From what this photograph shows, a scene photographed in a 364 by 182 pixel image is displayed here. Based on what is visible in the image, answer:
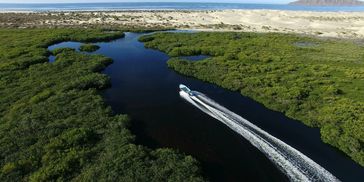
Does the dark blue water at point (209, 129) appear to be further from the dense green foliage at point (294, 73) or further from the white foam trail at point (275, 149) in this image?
the dense green foliage at point (294, 73)

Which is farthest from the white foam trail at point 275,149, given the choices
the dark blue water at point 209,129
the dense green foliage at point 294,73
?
the dense green foliage at point 294,73

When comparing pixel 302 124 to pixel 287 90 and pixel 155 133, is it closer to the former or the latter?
pixel 287 90

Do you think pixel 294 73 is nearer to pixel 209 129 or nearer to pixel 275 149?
pixel 275 149

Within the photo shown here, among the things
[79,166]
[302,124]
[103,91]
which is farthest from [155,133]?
[302,124]

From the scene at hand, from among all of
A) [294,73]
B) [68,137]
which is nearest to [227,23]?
[294,73]

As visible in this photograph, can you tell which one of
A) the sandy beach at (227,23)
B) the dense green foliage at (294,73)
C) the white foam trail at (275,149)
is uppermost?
the sandy beach at (227,23)

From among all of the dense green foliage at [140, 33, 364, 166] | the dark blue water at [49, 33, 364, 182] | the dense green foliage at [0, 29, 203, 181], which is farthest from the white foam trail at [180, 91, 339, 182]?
the dense green foliage at [0, 29, 203, 181]
